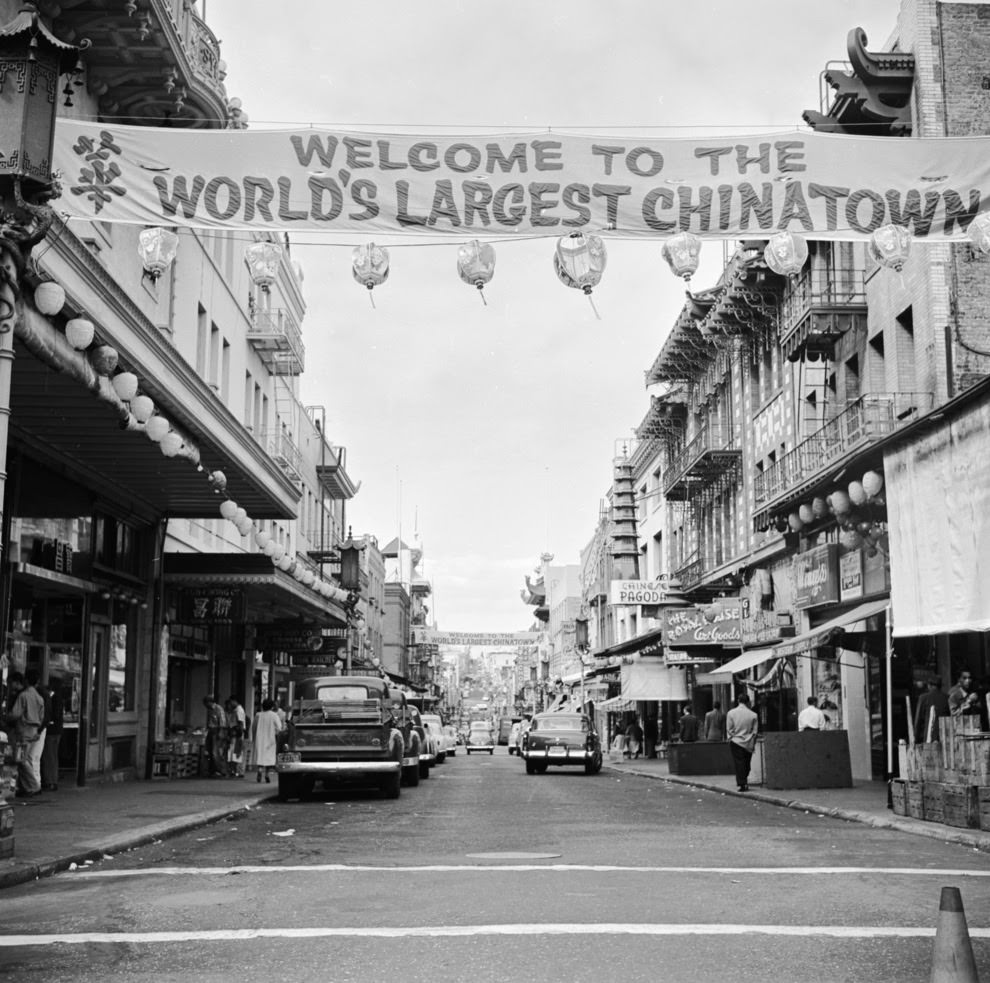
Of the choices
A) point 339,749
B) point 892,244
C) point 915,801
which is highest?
point 892,244

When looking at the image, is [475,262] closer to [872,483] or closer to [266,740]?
[872,483]

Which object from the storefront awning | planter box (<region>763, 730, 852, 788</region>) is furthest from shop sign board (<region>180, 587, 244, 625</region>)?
planter box (<region>763, 730, 852, 788</region>)

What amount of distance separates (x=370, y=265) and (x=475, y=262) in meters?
1.02

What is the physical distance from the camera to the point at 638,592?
4709 cm

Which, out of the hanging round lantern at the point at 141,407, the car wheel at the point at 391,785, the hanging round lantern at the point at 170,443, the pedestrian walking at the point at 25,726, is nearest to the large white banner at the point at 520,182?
the hanging round lantern at the point at 141,407

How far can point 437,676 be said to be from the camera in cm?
17162

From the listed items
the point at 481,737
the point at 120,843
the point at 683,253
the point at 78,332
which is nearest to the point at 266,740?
the point at 120,843

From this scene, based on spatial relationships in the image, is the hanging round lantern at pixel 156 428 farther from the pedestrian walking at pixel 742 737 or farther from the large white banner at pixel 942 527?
the pedestrian walking at pixel 742 737

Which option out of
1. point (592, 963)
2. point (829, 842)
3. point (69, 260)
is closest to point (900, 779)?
point (829, 842)

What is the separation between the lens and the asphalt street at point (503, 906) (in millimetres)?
7004

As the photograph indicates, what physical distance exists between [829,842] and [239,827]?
7173 millimetres

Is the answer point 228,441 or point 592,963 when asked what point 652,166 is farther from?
point 228,441

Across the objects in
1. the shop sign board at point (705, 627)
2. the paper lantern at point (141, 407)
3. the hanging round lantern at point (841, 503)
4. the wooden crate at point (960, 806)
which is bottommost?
the wooden crate at point (960, 806)

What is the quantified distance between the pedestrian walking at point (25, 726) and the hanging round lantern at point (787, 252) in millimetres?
12774
